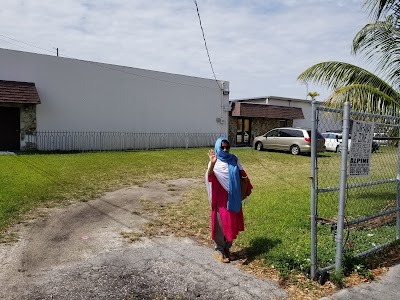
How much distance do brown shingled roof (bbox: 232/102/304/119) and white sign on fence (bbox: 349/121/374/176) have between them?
75.8 ft

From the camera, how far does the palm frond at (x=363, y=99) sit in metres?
7.58

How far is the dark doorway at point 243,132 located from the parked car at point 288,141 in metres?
5.48

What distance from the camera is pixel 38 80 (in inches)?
750

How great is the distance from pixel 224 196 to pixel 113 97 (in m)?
17.9

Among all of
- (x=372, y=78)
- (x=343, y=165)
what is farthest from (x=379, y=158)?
(x=372, y=78)

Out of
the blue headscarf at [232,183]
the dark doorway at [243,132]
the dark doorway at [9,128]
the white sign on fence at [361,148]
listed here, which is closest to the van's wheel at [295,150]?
the dark doorway at [243,132]

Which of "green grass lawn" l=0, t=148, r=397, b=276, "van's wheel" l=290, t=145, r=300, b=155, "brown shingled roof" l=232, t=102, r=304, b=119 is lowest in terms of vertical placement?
"green grass lawn" l=0, t=148, r=397, b=276

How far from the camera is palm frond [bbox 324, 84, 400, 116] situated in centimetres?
758

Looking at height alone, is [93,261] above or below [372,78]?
below

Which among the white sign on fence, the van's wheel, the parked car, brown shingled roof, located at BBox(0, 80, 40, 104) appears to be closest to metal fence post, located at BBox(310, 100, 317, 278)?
the white sign on fence

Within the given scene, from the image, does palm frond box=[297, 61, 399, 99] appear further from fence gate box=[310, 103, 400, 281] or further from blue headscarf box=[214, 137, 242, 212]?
blue headscarf box=[214, 137, 242, 212]

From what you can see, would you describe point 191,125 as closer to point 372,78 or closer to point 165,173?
point 165,173

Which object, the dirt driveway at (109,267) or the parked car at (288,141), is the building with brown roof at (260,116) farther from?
the dirt driveway at (109,267)

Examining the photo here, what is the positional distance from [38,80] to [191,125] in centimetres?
996
